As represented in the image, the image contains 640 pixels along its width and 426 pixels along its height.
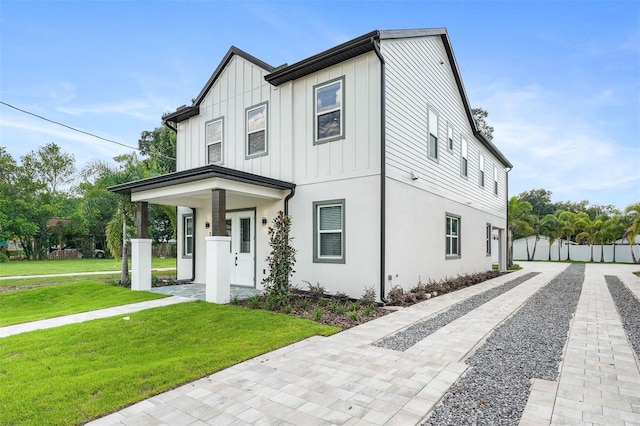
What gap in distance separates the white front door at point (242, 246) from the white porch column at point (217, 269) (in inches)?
89.9

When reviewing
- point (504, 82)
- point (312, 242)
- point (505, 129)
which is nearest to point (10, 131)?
point (312, 242)

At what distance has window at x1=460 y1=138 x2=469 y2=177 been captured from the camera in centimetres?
1348

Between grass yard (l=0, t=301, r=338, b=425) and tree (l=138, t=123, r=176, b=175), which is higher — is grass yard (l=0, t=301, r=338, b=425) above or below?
below

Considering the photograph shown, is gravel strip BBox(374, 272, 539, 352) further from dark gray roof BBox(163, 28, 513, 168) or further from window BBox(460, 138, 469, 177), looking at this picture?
dark gray roof BBox(163, 28, 513, 168)

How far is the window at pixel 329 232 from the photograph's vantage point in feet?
27.8

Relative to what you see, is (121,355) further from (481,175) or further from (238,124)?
(481,175)

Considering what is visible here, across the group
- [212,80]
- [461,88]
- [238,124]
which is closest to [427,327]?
[238,124]

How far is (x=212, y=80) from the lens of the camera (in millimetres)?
11719

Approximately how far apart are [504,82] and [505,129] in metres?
13.6

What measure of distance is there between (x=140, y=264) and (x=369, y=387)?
847cm

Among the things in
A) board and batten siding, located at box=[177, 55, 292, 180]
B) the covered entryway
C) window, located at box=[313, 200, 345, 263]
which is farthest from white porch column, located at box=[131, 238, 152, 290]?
window, located at box=[313, 200, 345, 263]

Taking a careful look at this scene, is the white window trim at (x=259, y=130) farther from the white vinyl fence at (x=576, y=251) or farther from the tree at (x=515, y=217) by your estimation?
the white vinyl fence at (x=576, y=251)

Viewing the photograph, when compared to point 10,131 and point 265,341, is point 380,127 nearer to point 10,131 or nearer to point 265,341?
point 265,341

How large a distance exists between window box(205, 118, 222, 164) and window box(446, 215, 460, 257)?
8108 mm
